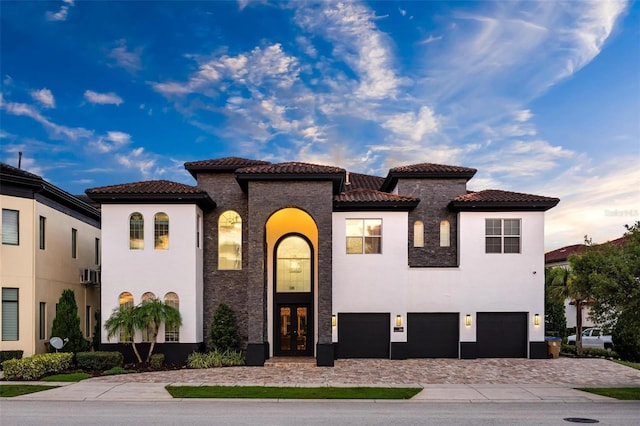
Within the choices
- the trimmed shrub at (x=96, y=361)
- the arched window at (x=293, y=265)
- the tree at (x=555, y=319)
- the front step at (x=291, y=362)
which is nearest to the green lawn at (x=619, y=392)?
the front step at (x=291, y=362)

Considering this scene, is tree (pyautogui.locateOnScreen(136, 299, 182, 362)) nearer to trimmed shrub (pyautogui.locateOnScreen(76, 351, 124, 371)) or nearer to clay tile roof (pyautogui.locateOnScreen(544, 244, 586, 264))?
trimmed shrub (pyautogui.locateOnScreen(76, 351, 124, 371))

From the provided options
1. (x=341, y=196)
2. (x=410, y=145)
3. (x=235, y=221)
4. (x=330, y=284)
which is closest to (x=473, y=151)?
(x=410, y=145)

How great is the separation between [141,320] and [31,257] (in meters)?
6.11

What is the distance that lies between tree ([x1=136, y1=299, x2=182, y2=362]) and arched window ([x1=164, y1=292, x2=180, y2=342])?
1.63 ft

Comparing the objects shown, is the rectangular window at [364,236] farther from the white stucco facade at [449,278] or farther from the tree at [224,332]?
the tree at [224,332]

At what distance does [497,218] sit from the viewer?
25.9 m

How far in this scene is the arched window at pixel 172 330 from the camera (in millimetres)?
23672

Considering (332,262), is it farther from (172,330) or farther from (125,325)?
(125,325)

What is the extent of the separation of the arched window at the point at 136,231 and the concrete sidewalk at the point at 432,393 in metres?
7.04

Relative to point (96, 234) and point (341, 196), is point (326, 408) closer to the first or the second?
point (341, 196)

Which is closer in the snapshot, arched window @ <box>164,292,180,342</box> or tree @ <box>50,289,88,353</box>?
tree @ <box>50,289,88,353</box>

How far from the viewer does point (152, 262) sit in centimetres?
2367

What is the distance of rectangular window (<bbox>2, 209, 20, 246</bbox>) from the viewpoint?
902 inches

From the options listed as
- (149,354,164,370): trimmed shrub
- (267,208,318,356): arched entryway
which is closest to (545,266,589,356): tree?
(267,208,318,356): arched entryway
